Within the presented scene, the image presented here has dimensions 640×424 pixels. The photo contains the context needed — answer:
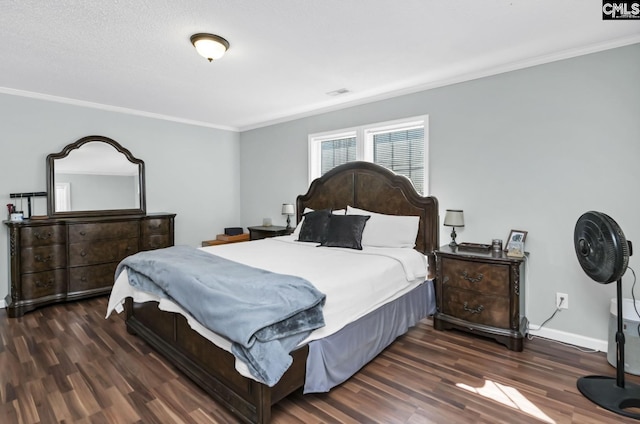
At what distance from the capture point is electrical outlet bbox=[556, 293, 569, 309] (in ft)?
9.39

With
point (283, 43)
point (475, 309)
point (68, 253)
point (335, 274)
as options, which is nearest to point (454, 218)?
point (475, 309)

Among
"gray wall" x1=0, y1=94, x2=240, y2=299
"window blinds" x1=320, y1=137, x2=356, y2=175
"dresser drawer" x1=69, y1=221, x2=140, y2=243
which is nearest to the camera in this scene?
"gray wall" x1=0, y1=94, x2=240, y2=299

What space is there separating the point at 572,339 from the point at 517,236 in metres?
0.96

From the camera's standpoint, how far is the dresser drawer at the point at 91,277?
3.99 meters

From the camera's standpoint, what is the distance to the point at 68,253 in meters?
3.93

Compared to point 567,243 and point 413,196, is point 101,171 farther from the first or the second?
point 567,243

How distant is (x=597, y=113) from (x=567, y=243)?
109 cm

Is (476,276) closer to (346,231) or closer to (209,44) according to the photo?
(346,231)

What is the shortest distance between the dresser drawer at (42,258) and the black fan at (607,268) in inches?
201

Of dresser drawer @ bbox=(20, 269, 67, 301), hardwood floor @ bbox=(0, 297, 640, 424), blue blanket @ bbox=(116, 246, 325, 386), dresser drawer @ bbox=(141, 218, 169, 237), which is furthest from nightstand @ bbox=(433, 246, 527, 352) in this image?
dresser drawer @ bbox=(20, 269, 67, 301)

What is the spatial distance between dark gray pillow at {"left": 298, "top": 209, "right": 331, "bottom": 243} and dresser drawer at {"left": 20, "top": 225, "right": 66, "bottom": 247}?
2.82 m

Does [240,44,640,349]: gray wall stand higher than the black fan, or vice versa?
[240,44,640,349]: gray wall

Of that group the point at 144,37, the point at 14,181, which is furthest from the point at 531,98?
the point at 14,181

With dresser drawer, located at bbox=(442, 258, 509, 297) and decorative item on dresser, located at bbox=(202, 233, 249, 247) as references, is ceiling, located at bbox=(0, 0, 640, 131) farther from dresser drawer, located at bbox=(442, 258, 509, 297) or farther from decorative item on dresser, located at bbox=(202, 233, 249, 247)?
decorative item on dresser, located at bbox=(202, 233, 249, 247)
